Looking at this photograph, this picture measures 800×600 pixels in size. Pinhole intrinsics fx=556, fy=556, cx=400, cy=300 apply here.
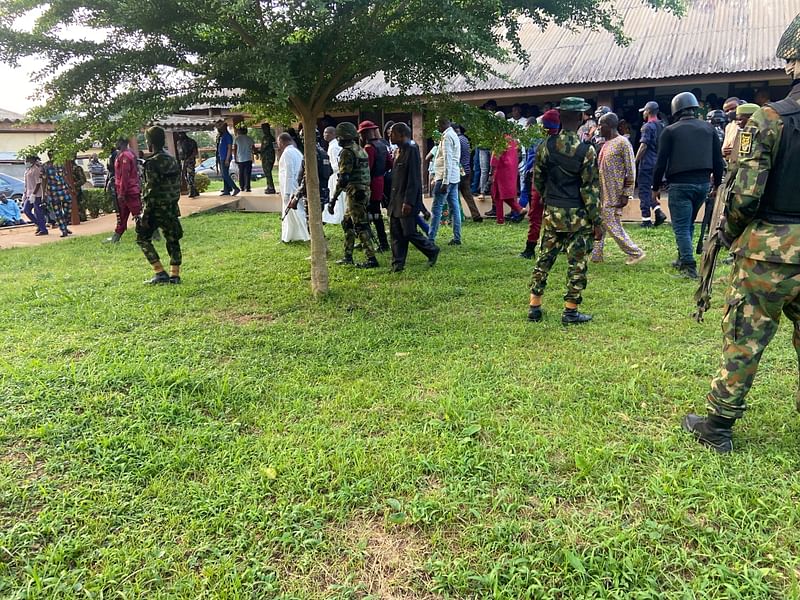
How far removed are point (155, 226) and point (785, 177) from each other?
20.4 feet

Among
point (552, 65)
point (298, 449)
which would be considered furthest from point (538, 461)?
point (552, 65)

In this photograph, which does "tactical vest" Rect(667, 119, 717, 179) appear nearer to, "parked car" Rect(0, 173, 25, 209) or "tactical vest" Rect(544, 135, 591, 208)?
"tactical vest" Rect(544, 135, 591, 208)

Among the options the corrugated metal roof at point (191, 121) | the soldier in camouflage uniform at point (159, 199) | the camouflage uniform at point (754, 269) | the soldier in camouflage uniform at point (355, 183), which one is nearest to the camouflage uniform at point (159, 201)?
the soldier in camouflage uniform at point (159, 199)

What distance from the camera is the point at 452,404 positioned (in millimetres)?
3500

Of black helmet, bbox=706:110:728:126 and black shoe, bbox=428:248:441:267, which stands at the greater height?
black helmet, bbox=706:110:728:126

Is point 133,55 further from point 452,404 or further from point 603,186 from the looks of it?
point 603,186

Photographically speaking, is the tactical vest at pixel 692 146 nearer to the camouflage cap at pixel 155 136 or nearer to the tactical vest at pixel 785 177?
the tactical vest at pixel 785 177

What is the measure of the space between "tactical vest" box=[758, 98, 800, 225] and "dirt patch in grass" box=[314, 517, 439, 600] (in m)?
2.28

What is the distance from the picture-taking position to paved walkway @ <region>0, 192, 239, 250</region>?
11.1 m

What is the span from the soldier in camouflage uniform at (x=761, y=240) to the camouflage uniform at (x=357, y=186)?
183 inches

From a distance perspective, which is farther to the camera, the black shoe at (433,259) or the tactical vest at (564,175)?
the black shoe at (433,259)

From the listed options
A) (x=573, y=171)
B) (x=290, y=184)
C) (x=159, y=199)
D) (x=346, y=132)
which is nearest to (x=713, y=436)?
(x=573, y=171)

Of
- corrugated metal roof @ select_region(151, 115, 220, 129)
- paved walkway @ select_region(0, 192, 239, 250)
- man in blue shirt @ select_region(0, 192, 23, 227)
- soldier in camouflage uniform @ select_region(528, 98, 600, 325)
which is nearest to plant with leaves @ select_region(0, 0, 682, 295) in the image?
soldier in camouflage uniform @ select_region(528, 98, 600, 325)

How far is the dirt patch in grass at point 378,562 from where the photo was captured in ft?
7.17
